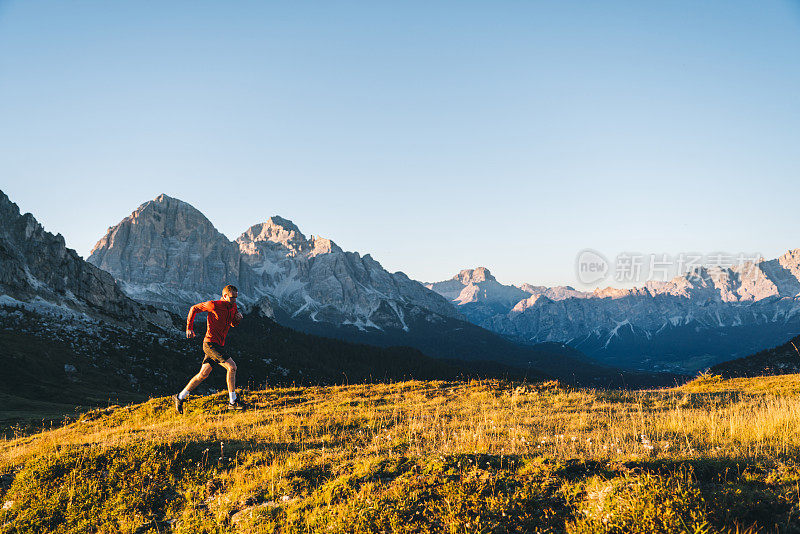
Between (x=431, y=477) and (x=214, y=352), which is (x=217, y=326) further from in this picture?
(x=431, y=477)

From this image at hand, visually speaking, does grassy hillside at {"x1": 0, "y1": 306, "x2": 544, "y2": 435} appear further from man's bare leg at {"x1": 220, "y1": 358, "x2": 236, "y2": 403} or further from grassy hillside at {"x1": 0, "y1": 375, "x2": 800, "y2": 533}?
grassy hillside at {"x1": 0, "y1": 375, "x2": 800, "y2": 533}

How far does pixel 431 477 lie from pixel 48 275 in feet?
520

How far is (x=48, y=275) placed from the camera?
5049 inches

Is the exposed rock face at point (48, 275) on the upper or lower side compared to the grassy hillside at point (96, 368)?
upper

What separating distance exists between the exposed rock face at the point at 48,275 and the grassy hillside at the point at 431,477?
123825 mm

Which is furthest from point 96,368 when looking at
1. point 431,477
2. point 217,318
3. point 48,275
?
point 431,477

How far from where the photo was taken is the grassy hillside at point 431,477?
607 centimetres

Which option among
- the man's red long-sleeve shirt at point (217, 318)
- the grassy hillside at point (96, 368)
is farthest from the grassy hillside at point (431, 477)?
the grassy hillside at point (96, 368)

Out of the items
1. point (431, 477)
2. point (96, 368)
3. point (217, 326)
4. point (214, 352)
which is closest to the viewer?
point (431, 477)

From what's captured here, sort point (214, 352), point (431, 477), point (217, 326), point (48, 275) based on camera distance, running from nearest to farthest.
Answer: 1. point (431, 477)
2. point (214, 352)
3. point (217, 326)
4. point (48, 275)

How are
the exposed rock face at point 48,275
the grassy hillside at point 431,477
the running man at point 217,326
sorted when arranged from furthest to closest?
the exposed rock face at point 48,275
the running man at point 217,326
the grassy hillside at point 431,477

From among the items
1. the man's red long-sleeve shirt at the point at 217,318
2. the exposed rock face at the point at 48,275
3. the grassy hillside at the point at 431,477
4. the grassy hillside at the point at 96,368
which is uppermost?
the exposed rock face at the point at 48,275

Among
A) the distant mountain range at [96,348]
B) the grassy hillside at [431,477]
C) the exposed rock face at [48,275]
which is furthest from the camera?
the exposed rock face at [48,275]

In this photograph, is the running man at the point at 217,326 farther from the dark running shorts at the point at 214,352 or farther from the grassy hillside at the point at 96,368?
the grassy hillside at the point at 96,368
